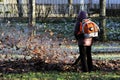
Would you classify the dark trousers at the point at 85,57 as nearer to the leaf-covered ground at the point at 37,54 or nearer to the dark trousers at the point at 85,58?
the dark trousers at the point at 85,58

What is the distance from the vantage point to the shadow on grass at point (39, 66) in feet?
41.4

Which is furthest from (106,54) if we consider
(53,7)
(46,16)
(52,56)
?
(53,7)

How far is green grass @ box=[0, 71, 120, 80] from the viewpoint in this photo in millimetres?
11344

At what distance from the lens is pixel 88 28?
11.9 meters

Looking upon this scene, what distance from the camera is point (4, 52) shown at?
1383 centimetres

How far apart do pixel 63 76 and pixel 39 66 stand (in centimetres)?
155

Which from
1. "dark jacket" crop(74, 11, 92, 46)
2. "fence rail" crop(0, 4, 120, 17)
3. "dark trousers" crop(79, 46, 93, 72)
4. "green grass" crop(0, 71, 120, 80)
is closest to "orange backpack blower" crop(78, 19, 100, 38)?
"dark jacket" crop(74, 11, 92, 46)

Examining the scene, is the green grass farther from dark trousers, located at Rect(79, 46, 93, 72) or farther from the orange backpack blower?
the orange backpack blower

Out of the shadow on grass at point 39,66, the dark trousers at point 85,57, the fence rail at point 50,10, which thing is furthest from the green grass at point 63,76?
the fence rail at point 50,10

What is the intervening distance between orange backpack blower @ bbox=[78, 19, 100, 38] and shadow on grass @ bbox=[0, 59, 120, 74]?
1.14m

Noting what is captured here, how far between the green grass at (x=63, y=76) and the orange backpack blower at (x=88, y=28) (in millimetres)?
1046

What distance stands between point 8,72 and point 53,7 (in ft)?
67.8

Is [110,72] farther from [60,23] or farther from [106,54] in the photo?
[60,23]

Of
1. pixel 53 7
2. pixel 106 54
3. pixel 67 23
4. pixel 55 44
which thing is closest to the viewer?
pixel 55 44
